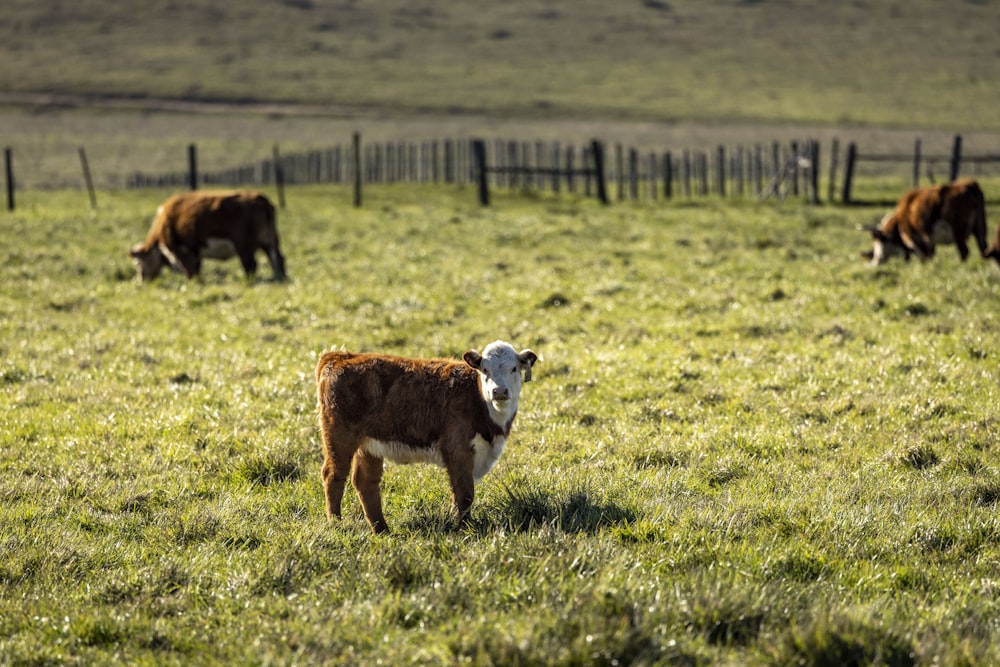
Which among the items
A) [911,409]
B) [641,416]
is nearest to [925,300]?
[911,409]

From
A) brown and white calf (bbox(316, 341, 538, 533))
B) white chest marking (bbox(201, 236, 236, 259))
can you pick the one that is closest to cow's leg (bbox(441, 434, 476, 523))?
brown and white calf (bbox(316, 341, 538, 533))

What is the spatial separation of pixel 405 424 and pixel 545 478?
1.22m

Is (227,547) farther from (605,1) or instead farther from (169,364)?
(605,1)

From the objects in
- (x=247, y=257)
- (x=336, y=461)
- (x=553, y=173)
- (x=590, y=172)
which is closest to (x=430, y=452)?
(x=336, y=461)

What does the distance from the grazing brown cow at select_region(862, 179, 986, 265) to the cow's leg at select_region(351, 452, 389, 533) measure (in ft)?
43.1

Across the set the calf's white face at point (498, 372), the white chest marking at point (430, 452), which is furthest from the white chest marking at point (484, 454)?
the calf's white face at point (498, 372)

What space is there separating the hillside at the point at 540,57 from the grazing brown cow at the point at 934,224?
71.3 meters

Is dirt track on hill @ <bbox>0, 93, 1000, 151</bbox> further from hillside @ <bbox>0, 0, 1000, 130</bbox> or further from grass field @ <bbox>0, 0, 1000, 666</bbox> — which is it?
grass field @ <bbox>0, 0, 1000, 666</bbox>

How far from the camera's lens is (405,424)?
6441mm

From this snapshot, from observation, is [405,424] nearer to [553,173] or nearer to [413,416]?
[413,416]

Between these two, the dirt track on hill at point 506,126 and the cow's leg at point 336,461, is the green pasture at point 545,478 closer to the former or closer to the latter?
the cow's leg at point 336,461

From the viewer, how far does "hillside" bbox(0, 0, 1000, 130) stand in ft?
321

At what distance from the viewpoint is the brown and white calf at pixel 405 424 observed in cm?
641

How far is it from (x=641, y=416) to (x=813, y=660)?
492cm
